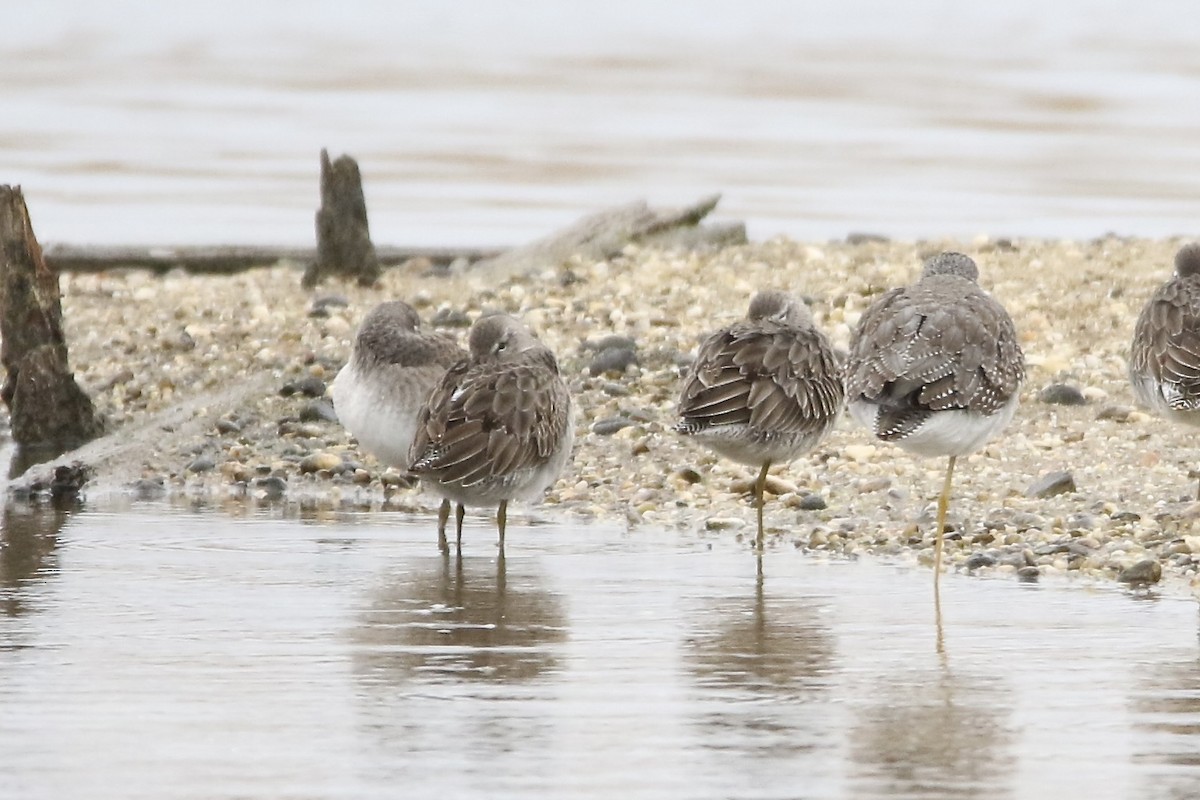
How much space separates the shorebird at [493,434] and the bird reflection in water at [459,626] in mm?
340

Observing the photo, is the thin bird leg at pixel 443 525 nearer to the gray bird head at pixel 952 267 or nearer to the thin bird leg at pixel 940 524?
the thin bird leg at pixel 940 524

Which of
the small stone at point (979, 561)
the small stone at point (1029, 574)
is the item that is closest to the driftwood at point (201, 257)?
the small stone at point (979, 561)

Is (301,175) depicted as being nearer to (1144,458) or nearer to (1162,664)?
(1144,458)

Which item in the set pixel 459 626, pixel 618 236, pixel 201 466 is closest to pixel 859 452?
pixel 201 466

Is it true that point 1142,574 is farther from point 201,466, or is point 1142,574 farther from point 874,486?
point 201,466

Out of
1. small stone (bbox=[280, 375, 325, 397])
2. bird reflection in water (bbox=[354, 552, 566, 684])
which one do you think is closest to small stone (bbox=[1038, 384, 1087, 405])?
bird reflection in water (bbox=[354, 552, 566, 684])

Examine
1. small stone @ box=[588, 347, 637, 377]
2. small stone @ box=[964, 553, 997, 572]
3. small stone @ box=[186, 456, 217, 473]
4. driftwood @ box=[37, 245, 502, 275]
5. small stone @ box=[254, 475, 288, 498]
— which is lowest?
small stone @ box=[964, 553, 997, 572]

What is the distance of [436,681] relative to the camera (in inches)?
276

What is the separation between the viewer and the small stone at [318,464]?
11109 mm

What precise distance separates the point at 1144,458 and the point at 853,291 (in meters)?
3.70

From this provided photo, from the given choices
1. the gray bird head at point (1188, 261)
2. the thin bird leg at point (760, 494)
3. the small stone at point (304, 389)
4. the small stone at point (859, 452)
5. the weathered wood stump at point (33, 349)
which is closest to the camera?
the thin bird leg at point (760, 494)

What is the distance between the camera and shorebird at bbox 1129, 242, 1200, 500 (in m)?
10.0

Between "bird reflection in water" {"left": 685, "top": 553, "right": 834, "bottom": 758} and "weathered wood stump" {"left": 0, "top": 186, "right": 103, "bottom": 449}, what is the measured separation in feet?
15.4

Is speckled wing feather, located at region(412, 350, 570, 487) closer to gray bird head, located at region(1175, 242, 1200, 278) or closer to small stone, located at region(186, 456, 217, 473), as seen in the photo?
small stone, located at region(186, 456, 217, 473)
